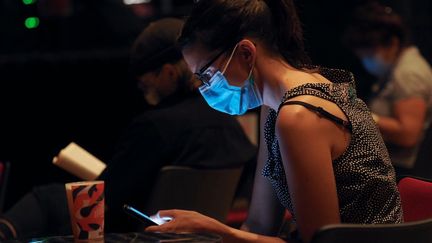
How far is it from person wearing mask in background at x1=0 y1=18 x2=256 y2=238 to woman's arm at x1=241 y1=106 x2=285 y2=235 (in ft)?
2.57

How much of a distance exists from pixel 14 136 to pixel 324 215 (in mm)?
3404

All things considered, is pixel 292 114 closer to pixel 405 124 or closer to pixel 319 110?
pixel 319 110

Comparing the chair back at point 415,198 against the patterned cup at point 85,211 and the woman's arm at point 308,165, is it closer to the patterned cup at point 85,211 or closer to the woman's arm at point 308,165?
the woman's arm at point 308,165

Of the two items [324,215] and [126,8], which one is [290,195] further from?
[126,8]

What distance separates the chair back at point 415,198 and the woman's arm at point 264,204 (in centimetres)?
36

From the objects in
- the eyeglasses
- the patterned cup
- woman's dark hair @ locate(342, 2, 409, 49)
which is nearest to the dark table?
the patterned cup

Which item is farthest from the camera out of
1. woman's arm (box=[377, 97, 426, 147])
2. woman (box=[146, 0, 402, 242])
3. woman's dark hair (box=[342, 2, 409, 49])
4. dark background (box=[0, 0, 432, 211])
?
dark background (box=[0, 0, 432, 211])

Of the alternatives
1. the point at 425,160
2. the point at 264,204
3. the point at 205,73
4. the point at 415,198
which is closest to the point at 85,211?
the point at 205,73

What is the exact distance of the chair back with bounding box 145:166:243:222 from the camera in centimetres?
334

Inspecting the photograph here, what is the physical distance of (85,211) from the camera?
85.6 inches

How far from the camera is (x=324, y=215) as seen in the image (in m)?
2.16

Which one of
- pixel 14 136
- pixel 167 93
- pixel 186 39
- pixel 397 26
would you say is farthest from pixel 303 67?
pixel 14 136

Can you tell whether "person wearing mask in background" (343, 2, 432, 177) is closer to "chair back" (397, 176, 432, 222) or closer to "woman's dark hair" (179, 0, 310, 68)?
"chair back" (397, 176, 432, 222)

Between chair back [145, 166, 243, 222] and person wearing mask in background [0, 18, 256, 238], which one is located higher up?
person wearing mask in background [0, 18, 256, 238]
